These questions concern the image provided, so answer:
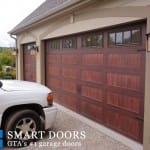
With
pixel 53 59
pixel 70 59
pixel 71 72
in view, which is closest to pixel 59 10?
pixel 70 59

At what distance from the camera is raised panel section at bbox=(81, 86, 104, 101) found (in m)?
5.99

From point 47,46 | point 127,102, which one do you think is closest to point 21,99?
point 127,102

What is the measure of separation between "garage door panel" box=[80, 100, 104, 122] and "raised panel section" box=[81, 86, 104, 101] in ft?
0.69

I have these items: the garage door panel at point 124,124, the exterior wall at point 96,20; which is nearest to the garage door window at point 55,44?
the exterior wall at point 96,20

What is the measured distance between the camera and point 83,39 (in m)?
6.74

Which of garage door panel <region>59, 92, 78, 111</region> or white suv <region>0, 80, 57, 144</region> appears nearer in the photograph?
white suv <region>0, 80, 57, 144</region>

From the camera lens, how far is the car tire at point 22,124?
4543 mm

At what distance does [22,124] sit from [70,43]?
354 centimetres

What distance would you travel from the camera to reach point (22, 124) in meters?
4.68

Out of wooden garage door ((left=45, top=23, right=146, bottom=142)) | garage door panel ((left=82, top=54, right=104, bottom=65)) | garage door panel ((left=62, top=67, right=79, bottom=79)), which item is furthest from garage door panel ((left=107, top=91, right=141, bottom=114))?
garage door panel ((left=62, top=67, right=79, bottom=79))

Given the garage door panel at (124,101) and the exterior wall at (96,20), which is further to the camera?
the garage door panel at (124,101)

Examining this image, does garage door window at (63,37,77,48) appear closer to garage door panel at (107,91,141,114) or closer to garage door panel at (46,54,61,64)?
garage door panel at (46,54,61,64)

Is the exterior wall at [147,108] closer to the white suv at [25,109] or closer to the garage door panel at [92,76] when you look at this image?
the garage door panel at [92,76]

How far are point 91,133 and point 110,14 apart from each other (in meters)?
2.83
